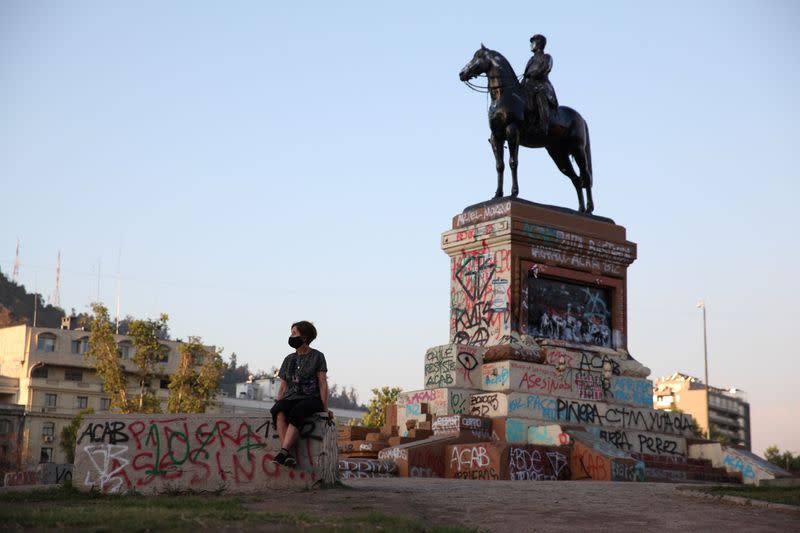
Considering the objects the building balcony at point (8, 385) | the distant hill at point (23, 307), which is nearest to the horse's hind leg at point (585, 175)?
the building balcony at point (8, 385)

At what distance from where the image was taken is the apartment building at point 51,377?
93125mm

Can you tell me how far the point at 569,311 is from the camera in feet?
99.9

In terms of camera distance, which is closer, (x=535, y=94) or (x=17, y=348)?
(x=535, y=94)

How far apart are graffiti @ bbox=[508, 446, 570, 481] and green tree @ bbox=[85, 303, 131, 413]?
1103 inches

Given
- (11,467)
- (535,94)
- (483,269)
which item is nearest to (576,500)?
(483,269)

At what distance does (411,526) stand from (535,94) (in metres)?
20.5

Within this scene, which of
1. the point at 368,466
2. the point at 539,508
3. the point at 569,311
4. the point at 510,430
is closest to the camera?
the point at 539,508

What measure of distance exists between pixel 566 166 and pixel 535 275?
4.68 metres

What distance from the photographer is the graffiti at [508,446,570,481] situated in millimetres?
24453

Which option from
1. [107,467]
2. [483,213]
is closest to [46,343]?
[483,213]

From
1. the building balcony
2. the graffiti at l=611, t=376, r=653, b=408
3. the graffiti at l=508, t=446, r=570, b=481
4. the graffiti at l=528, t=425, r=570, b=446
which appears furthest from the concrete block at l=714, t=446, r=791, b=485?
the building balcony

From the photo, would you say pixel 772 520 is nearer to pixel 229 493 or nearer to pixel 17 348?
pixel 229 493

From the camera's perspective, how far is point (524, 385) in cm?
2780

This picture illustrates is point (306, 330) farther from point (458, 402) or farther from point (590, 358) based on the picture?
point (590, 358)
